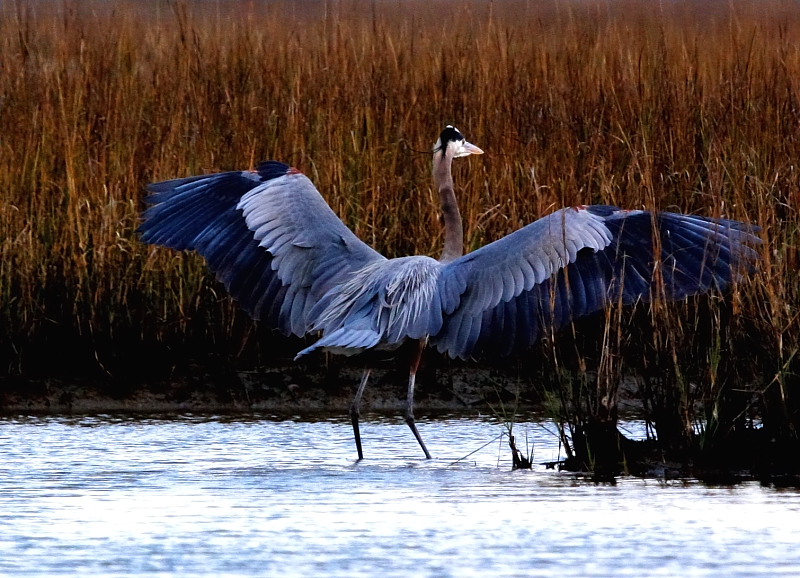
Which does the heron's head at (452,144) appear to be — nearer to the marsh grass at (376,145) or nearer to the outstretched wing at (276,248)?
the marsh grass at (376,145)

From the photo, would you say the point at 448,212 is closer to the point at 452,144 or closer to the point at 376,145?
the point at 452,144

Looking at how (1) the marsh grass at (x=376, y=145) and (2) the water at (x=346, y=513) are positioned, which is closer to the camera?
(2) the water at (x=346, y=513)

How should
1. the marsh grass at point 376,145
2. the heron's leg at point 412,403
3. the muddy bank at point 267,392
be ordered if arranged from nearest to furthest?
the heron's leg at point 412,403 → the marsh grass at point 376,145 → the muddy bank at point 267,392

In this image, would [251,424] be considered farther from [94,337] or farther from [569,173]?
[569,173]

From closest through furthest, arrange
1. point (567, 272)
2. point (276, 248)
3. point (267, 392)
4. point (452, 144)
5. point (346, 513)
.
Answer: point (346, 513), point (567, 272), point (276, 248), point (452, 144), point (267, 392)

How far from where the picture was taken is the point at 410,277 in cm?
617

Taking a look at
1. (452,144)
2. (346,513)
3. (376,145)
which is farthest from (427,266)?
(376,145)

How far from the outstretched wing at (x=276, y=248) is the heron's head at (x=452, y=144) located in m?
0.62

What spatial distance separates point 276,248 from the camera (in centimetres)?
652

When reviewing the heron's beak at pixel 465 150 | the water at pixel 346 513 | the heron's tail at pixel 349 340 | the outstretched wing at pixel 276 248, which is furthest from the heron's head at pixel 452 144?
the water at pixel 346 513

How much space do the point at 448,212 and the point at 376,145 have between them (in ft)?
4.36

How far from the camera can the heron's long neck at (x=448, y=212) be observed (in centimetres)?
667

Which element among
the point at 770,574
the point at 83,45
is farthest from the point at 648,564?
the point at 83,45

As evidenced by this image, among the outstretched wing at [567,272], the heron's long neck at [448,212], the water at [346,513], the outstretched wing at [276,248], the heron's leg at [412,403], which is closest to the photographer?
the water at [346,513]
